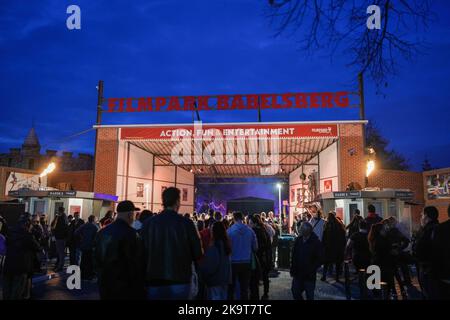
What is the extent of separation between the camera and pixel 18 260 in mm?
6449

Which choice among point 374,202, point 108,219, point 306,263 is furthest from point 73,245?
point 374,202

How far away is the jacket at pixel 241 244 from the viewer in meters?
6.53

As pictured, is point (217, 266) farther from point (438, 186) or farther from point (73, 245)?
point (438, 186)

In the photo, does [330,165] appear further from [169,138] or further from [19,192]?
[19,192]

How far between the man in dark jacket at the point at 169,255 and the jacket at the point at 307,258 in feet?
9.39

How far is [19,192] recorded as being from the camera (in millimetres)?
18250

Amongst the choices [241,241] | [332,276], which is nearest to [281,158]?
[332,276]

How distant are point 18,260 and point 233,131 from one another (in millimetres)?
15817

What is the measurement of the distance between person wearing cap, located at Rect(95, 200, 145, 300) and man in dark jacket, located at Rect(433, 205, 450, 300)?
12.9 feet

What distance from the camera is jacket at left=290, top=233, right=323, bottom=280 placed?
609 centimetres

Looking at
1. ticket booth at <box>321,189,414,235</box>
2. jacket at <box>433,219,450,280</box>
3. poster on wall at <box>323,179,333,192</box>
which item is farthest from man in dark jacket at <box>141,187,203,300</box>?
poster on wall at <box>323,179,333,192</box>

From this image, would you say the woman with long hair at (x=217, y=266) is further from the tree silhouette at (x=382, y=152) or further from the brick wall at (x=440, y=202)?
the tree silhouette at (x=382, y=152)
